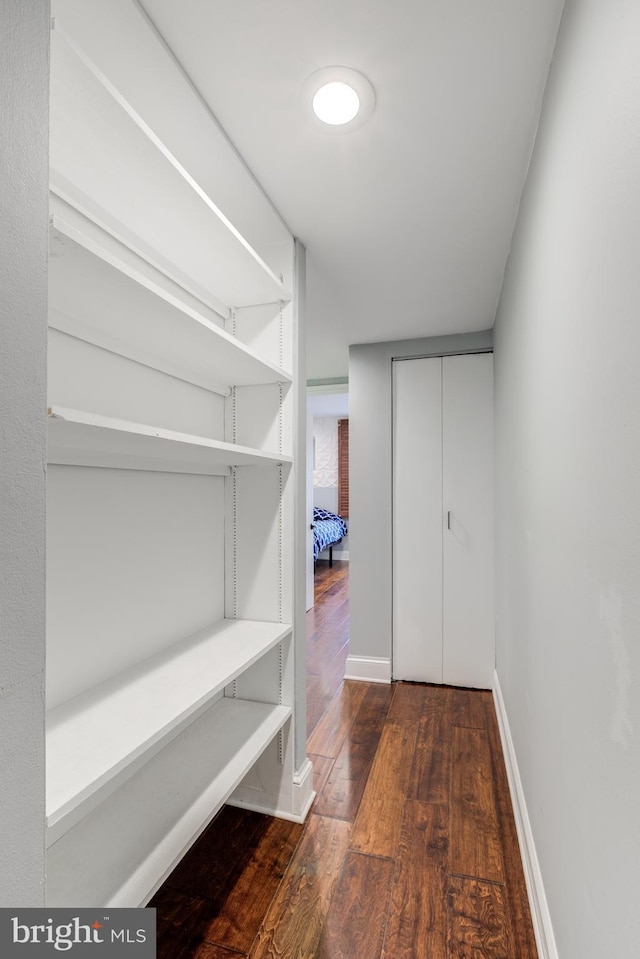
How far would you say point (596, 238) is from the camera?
83cm

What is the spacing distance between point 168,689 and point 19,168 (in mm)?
1176

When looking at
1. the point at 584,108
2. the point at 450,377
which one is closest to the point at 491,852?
the point at 584,108

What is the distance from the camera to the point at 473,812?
1888 mm

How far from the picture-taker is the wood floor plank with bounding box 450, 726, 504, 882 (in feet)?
5.34

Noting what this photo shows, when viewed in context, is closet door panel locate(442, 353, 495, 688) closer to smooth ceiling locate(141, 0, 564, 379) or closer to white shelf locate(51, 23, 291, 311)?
smooth ceiling locate(141, 0, 564, 379)

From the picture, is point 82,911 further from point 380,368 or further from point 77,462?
point 380,368

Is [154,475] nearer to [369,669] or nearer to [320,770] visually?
[320,770]

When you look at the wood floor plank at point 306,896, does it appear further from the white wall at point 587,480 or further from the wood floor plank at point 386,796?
the white wall at point 587,480

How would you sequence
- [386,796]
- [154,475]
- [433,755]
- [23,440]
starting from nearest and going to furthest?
[23,440], [154,475], [386,796], [433,755]

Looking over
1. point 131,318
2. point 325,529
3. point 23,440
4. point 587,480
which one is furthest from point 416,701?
point 325,529

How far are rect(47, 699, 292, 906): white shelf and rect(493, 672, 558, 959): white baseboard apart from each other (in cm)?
89

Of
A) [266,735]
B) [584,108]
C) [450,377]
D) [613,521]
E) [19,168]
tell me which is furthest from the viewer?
[450,377]

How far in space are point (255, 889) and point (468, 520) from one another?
7.34 feet

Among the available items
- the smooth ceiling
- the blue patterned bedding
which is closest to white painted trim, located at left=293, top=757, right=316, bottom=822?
the smooth ceiling
